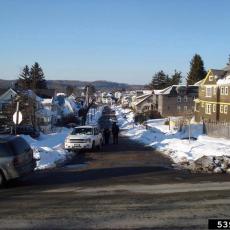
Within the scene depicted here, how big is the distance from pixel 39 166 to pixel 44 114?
64513 millimetres

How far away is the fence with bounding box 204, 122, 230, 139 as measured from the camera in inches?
1799

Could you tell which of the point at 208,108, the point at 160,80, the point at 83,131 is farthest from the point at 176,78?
the point at 83,131

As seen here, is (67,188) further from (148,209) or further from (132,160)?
(132,160)

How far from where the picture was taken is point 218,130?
47938 mm

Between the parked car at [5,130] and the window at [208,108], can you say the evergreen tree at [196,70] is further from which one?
the parked car at [5,130]

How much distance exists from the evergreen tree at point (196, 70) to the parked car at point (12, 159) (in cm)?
11192

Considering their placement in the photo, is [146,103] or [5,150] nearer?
[5,150]

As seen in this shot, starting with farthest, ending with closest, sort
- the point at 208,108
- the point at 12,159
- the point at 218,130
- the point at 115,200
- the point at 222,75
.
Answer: the point at 208,108 < the point at 222,75 < the point at 218,130 < the point at 12,159 < the point at 115,200

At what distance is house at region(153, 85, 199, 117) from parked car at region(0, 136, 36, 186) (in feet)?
310

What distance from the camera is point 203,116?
3093 inches

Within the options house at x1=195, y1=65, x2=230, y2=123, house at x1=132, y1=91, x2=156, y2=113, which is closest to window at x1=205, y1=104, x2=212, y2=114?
house at x1=195, y1=65, x2=230, y2=123

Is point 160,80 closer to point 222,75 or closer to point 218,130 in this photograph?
point 222,75

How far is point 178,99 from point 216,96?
40634 mm

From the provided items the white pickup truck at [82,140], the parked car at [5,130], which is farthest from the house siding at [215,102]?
the white pickup truck at [82,140]
